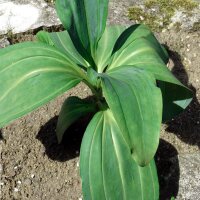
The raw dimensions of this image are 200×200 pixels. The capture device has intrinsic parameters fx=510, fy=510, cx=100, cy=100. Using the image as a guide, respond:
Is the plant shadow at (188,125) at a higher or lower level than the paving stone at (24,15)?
lower

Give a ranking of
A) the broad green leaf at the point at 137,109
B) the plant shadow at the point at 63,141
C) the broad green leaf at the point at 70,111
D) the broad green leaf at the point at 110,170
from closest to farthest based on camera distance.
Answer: the broad green leaf at the point at 137,109, the broad green leaf at the point at 110,170, the broad green leaf at the point at 70,111, the plant shadow at the point at 63,141

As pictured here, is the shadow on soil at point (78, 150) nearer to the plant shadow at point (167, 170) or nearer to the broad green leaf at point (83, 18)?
the plant shadow at point (167, 170)

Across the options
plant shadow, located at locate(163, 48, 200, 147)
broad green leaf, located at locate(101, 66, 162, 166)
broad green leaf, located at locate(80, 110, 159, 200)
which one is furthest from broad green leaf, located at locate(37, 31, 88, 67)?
plant shadow, located at locate(163, 48, 200, 147)

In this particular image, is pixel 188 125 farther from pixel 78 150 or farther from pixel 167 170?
pixel 78 150

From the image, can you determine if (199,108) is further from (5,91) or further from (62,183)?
(5,91)

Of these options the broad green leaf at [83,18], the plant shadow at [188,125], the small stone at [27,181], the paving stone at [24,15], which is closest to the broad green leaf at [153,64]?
the broad green leaf at [83,18]

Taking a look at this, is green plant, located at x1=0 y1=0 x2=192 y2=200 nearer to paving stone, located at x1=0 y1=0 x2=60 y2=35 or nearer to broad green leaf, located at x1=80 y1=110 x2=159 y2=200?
broad green leaf, located at x1=80 y1=110 x2=159 y2=200

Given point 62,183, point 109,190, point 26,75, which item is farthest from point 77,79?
point 62,183
